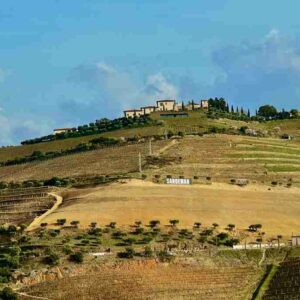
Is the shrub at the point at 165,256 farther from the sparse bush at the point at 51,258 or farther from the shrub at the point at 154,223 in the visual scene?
the shrub at the point at 154,223

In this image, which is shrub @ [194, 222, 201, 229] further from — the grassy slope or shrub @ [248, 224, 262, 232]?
the grassy slope

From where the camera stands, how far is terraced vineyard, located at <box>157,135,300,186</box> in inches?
5517

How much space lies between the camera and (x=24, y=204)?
128 meters

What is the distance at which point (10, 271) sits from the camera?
296ft

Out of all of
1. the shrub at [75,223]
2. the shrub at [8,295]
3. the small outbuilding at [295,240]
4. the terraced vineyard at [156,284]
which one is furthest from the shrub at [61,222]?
the shrub at [8,295]

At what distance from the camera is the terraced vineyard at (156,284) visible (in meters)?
84.2

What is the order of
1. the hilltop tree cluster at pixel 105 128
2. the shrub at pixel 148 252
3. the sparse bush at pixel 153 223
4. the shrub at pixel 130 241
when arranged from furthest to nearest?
1. the hilltop tree cluster at pixel 105 128
2. the sparse bush at pixel 153 223
3. the shrub at pixel 130 241
4. the shrub at pixel 148 252

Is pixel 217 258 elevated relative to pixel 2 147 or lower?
lower

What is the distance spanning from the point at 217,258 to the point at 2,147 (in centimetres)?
10913

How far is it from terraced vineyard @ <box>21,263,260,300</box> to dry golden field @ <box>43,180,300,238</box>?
1886 centimetres

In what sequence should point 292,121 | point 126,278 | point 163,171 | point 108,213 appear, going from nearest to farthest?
point 126,278 → point 108,213 → point 163,171 → point 292,121

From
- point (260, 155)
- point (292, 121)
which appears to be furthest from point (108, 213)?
point (292, 121)

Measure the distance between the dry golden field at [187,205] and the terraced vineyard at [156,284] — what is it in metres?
18.9

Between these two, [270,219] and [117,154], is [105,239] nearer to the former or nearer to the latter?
[270,219]
